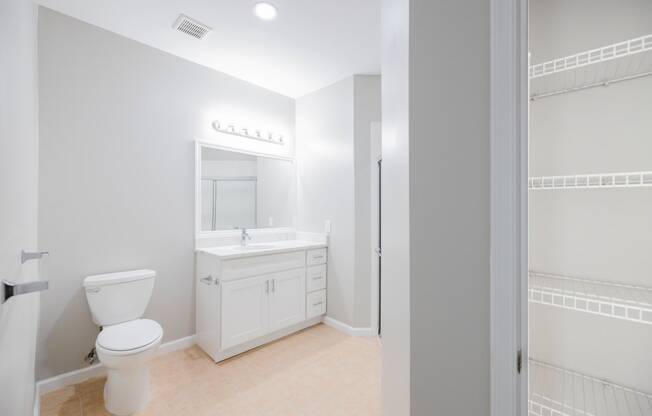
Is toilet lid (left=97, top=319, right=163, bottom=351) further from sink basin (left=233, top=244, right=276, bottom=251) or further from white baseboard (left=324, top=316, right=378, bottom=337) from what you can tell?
white baseboard (left=324, top=316, right=378, bottom=337)

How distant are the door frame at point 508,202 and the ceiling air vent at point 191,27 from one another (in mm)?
2135

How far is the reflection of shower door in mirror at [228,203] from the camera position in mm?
2750

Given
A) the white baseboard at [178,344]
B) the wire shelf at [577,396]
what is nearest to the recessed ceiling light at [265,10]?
the wire shelf at [577,396]

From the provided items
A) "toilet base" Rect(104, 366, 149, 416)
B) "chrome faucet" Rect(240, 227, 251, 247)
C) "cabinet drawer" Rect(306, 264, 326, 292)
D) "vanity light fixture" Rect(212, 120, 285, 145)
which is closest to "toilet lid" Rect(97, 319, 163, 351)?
"toilet base" Rect(104, 366, 149, 416)

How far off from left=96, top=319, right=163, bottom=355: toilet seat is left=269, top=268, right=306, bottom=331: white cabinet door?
100 cm

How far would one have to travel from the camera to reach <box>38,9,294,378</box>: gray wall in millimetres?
1945

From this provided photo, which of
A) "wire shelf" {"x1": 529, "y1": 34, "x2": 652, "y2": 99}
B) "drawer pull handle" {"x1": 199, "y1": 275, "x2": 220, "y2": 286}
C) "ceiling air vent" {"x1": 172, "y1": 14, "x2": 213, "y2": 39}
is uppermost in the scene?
"ceiling air vent" {"x1": 172, "y1": 14, "x2": 213, "y2": 39}

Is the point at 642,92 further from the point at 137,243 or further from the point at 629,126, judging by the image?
the point at 137,243

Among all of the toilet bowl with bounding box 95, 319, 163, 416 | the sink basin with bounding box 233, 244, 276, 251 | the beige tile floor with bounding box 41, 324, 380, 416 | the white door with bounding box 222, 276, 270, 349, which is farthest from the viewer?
the sink basin with bounding box 233, 244, 276, 251

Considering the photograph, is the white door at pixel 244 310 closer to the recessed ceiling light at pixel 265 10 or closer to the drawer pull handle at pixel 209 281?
the drawer pull handle at pixel 209 281

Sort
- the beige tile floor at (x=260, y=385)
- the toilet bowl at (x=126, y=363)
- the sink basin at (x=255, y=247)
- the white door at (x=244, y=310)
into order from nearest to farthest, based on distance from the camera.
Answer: the toilet bowl at (x=126, y=363) < the beige tile floor at (x=260, y=385) < the white door at (x=244, y=310) < the sink basin at (x=255, y=247)

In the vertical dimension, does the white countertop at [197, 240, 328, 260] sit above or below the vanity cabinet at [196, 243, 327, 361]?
above

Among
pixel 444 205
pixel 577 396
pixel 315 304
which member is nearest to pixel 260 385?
pixel 315 304

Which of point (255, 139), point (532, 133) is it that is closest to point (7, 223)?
point (532, 133)
